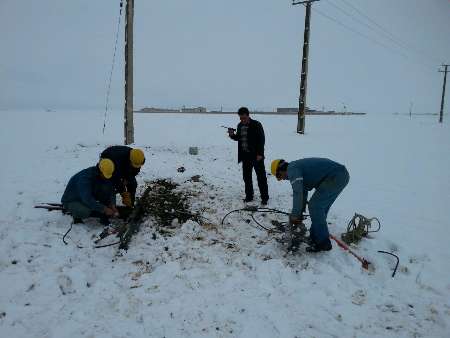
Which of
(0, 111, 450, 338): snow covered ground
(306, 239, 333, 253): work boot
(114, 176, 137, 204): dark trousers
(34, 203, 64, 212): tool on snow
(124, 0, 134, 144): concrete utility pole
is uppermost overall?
(124, 0, 134, 144): concrete utility pole

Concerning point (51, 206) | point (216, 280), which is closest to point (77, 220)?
point (51, 206)

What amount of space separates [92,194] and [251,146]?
3579 millimetres

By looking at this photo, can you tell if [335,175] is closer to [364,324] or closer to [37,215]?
[364,324]

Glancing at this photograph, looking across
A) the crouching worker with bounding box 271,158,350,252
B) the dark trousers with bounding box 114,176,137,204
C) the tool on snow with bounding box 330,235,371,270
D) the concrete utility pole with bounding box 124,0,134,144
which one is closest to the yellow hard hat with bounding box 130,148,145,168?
the dark trousers with bounding box 114,176,137,204

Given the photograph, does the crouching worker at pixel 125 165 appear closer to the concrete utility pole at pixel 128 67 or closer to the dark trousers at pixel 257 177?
the dark trousers at pixel 257 177

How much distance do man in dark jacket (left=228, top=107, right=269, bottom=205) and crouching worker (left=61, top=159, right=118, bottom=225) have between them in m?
3.09

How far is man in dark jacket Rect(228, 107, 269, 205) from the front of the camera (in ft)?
25.5

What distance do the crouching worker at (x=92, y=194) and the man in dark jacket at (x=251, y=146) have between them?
10.1 feet

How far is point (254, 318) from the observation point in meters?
4.28

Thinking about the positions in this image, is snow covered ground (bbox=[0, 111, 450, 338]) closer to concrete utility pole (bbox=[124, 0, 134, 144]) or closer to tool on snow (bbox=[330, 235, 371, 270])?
tool on snow (bbox=[330, 235, 371, 270])

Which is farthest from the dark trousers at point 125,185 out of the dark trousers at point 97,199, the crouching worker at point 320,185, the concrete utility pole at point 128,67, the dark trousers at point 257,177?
the concrete utility pole at point 128,67

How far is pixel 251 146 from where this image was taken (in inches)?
307

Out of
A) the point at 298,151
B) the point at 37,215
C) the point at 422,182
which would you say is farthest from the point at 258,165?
the point at 298,151

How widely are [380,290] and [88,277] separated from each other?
170 inches
